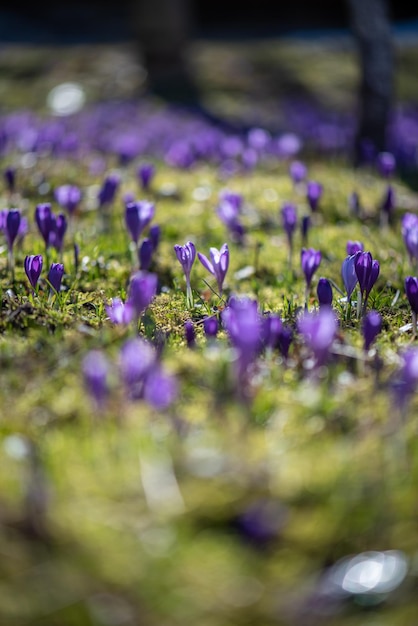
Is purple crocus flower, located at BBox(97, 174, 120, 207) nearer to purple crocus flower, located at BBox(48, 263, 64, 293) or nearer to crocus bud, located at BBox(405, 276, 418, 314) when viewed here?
purple crocus flower, located at BBox(48, 263, 64, 293)

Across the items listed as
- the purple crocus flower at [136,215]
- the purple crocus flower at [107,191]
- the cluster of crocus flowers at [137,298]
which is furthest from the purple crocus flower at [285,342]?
the purple crocus flower at [107,191]

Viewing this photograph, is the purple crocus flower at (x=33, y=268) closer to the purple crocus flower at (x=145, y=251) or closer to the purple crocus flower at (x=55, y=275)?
the purple crocus flower at (x=55, y=275)

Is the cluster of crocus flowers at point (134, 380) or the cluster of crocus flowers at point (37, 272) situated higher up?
the cluster of crocus flowers at point (134, 380)

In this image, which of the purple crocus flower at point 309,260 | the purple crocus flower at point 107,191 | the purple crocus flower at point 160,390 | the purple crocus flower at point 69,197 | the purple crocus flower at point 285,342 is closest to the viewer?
the purple crocus flower at point 160,390

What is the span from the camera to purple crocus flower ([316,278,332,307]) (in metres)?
2.69

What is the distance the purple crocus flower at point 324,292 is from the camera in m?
2.69

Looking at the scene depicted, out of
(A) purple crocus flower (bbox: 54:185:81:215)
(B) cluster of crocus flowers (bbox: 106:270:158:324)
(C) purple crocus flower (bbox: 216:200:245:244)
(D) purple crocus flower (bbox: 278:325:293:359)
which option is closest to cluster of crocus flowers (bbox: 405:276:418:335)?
(D) purple crocus flower (bbox: 278:325:293:359)

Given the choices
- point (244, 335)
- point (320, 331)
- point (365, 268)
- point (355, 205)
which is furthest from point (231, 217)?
point (244, 335)

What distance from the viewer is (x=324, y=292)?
2707 millimetres

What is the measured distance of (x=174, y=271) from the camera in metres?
3.82

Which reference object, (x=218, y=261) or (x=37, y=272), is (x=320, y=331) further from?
(x=37, y=272)

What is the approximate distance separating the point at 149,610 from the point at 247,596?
21cm

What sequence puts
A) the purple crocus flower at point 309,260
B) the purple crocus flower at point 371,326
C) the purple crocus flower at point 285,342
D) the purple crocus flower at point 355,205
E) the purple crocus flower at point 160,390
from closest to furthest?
the purple crocus flower at point 160,390
the purple crocus flower at point 371,326
the purple crocus flower at point 285,342
the purple crocus flower at point 309,260
the purple crocus flower at point 355,205

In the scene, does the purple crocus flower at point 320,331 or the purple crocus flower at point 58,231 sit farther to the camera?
the purple crocus flower at point 58,231
